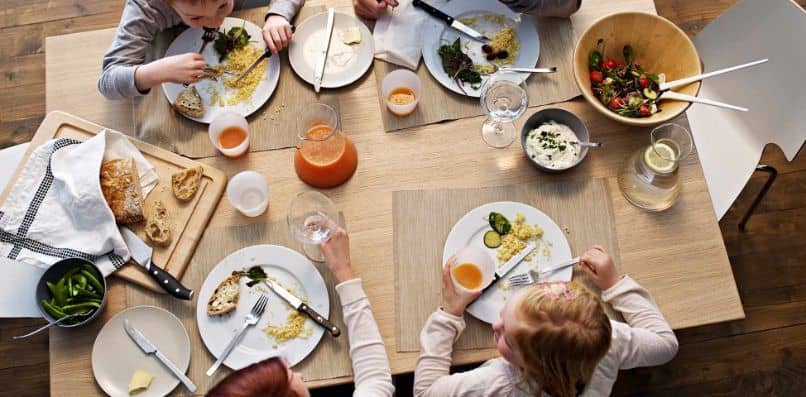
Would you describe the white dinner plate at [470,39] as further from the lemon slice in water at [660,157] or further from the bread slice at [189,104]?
the bread slice at [189,104]

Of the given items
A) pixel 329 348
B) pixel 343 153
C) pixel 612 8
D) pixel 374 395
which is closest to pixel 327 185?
pixel 343 153

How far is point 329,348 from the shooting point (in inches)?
49.8

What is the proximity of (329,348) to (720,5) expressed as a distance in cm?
223

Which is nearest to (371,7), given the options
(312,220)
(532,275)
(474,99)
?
(474,99)

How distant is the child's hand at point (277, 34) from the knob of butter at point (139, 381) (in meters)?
0.84

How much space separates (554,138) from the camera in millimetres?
1390

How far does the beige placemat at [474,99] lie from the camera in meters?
1.45

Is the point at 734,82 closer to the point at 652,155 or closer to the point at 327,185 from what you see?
the point at 652,155

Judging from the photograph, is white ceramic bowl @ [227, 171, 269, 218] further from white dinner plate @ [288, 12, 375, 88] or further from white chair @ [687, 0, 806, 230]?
white chair @ [687, 0, 806, 230]

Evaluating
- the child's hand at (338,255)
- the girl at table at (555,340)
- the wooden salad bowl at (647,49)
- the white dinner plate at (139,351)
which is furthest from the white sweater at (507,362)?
the white dinner plate at (139,351)

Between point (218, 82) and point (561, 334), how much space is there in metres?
1.05

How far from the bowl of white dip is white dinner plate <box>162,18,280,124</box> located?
665mm

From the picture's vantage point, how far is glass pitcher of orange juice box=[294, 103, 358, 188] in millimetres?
1348

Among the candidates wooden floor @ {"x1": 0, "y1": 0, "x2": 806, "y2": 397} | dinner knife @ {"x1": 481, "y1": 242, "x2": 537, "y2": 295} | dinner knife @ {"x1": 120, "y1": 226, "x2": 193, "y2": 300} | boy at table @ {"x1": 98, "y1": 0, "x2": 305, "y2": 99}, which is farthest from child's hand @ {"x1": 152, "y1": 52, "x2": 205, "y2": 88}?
wooden floor @ {"x1": 0, "y1": 0, "x2": 806, "y2": 397}
